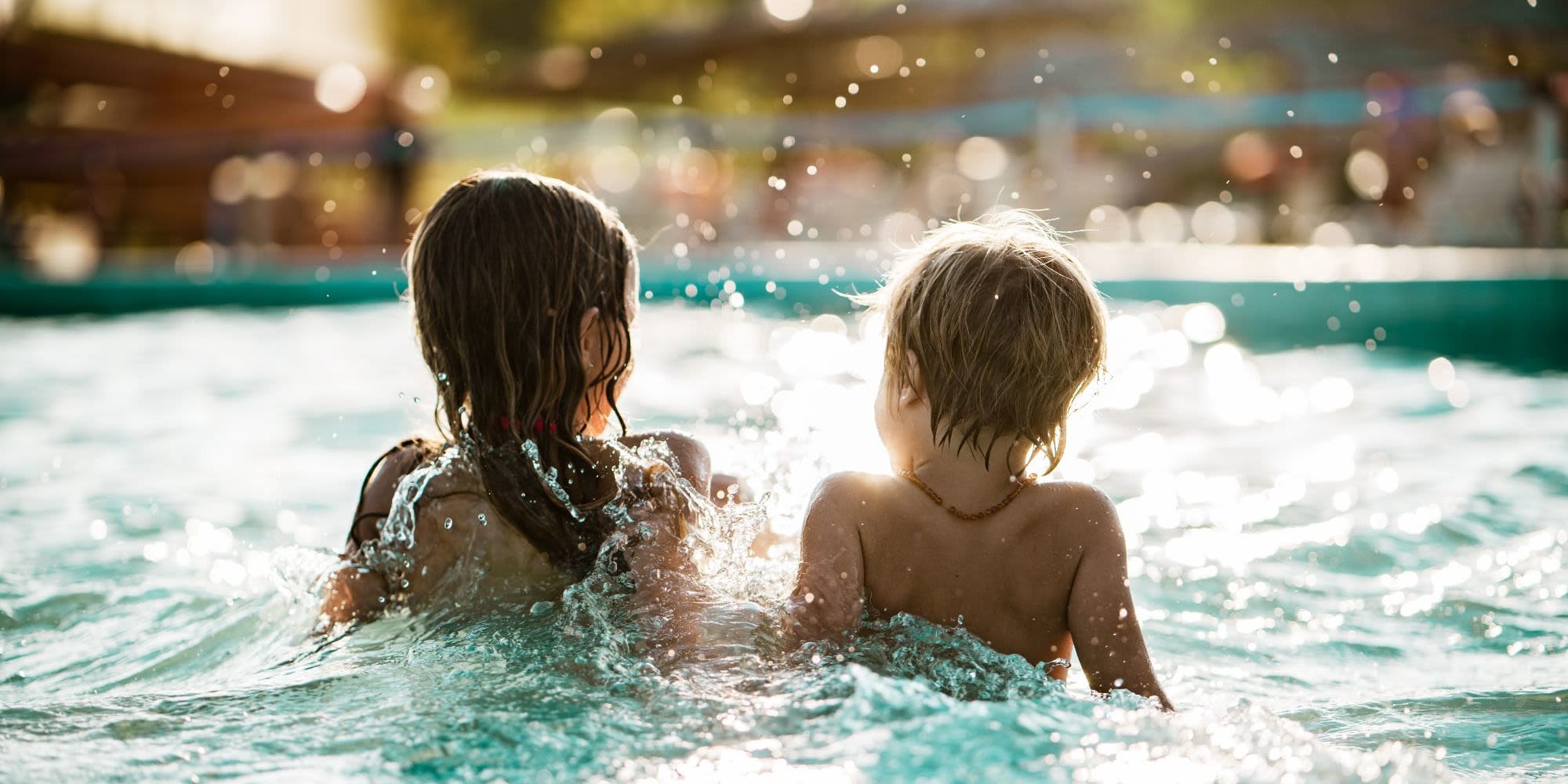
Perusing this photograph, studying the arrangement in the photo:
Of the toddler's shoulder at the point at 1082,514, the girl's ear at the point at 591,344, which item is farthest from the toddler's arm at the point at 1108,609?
the girl's ear at the point at 591,344

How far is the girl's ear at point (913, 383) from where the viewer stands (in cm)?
184

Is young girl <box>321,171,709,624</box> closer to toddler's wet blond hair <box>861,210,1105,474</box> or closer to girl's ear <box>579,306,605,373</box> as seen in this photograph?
girl's ear <box>579,306,605,373</box>

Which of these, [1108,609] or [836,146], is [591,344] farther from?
[836,146]

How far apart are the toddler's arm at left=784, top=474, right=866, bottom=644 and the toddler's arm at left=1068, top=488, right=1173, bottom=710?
0.30 meters

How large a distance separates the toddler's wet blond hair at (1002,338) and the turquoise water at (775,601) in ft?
0.73

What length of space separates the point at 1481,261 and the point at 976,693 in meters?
7.34

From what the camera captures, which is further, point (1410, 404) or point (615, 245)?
point (1410, 404)

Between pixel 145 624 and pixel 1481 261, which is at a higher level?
pixel 1481 261

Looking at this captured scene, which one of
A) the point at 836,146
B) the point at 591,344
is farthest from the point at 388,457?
the point at 836,146

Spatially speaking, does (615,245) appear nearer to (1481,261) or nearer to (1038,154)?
(1481,261)

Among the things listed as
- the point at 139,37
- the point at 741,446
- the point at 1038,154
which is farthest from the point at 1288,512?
the point at 139,37

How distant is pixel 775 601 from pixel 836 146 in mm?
10264

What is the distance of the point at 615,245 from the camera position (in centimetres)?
199

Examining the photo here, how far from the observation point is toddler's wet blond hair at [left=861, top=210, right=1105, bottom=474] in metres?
1.78
